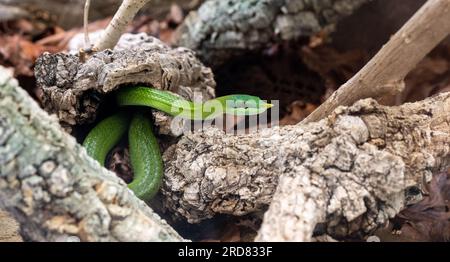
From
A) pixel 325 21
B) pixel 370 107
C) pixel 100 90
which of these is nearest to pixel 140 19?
pixel 325 21

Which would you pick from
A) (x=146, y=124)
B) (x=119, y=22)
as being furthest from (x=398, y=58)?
(x=119, y=22)

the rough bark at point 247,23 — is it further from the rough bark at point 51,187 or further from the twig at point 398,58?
the rough bark at point 51,187

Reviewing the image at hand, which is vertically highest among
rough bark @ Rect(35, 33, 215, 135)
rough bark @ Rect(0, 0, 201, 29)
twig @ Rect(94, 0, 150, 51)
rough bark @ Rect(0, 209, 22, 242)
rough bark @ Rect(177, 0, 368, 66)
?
rough bark @ Rect(0, 0, 201, 29)

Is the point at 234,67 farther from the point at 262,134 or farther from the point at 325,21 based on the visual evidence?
the point at 262,134

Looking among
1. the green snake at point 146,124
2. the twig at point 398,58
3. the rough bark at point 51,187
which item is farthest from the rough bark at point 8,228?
the twig at point 398,58

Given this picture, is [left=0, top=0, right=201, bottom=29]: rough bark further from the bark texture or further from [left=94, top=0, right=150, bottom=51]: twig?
the bark texture

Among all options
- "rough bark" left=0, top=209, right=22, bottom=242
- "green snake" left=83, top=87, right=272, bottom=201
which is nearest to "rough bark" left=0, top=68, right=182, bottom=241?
"rough bark" left=0, top=209, right=22, bottom=242
